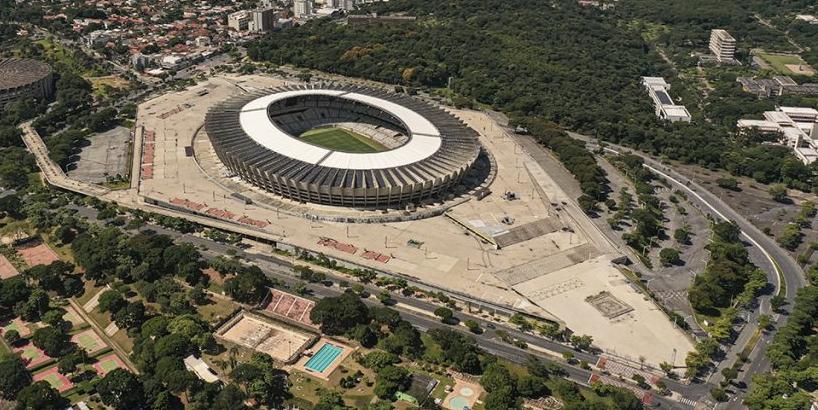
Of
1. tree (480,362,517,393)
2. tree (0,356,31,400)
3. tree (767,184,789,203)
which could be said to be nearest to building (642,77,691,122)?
tree (767,184,789,203)

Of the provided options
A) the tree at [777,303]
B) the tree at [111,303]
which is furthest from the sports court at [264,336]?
the tree at [777,303]

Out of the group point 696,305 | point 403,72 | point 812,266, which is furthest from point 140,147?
point 812,266

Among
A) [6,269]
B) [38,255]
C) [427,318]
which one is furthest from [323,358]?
[6,269]

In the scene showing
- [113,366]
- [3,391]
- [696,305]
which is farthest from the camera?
[696,305]

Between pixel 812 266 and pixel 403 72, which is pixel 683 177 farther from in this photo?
pixel 403 72

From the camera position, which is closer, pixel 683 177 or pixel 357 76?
pixel 683 177

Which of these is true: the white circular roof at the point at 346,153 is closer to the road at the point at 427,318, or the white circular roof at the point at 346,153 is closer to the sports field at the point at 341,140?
the sports field at the point at 341,140

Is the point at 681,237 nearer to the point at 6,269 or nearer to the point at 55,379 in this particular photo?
the point at 55,379
